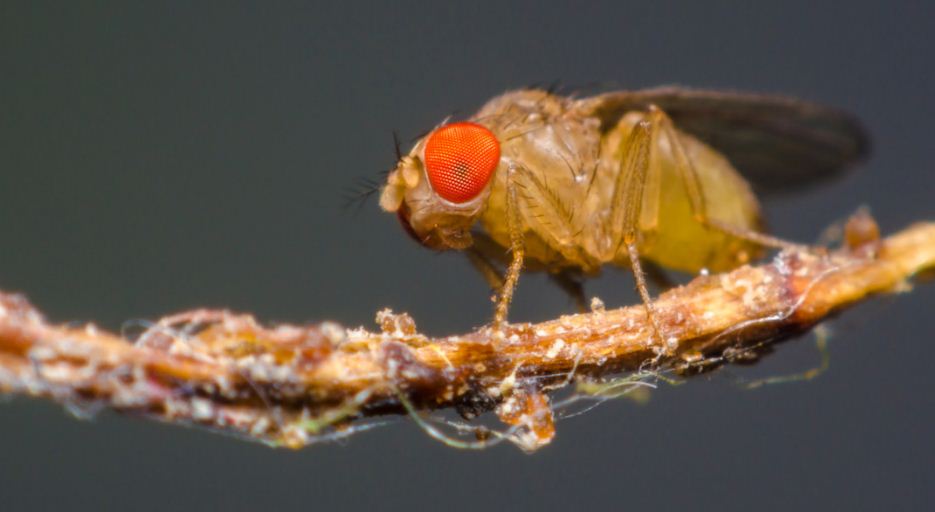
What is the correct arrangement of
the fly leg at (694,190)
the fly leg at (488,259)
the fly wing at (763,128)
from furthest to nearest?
the fly wing at (763,128) < the fly leg at (694,190) < the fly leg at (488,259)

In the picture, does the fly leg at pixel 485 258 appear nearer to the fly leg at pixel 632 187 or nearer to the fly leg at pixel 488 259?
the fly leg at pixel 488 259

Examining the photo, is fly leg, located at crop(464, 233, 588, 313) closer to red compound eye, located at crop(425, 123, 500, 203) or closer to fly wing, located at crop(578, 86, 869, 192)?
red compound eye, located at crop(425, 123, 500, 203)

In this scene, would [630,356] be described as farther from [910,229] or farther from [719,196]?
[719,196]

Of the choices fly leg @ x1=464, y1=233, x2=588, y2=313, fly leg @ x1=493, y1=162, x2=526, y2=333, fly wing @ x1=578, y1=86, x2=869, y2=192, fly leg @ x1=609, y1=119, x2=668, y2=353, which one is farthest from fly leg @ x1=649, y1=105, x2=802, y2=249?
fly leg @ x1=464, y1=233, x2=588, y2=313

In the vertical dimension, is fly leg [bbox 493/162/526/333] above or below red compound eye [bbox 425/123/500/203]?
below

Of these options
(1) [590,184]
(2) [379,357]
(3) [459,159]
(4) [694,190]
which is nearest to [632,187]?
(1) [590,184]

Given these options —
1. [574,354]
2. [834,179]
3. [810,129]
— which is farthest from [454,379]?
[834,179]

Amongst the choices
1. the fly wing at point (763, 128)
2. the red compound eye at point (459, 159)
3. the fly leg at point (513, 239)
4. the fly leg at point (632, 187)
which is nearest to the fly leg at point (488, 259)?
the fly leg at point (513, 239)

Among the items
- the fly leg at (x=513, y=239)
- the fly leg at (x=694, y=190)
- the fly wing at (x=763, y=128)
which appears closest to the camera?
the fly leg at (x=513, y=239)
